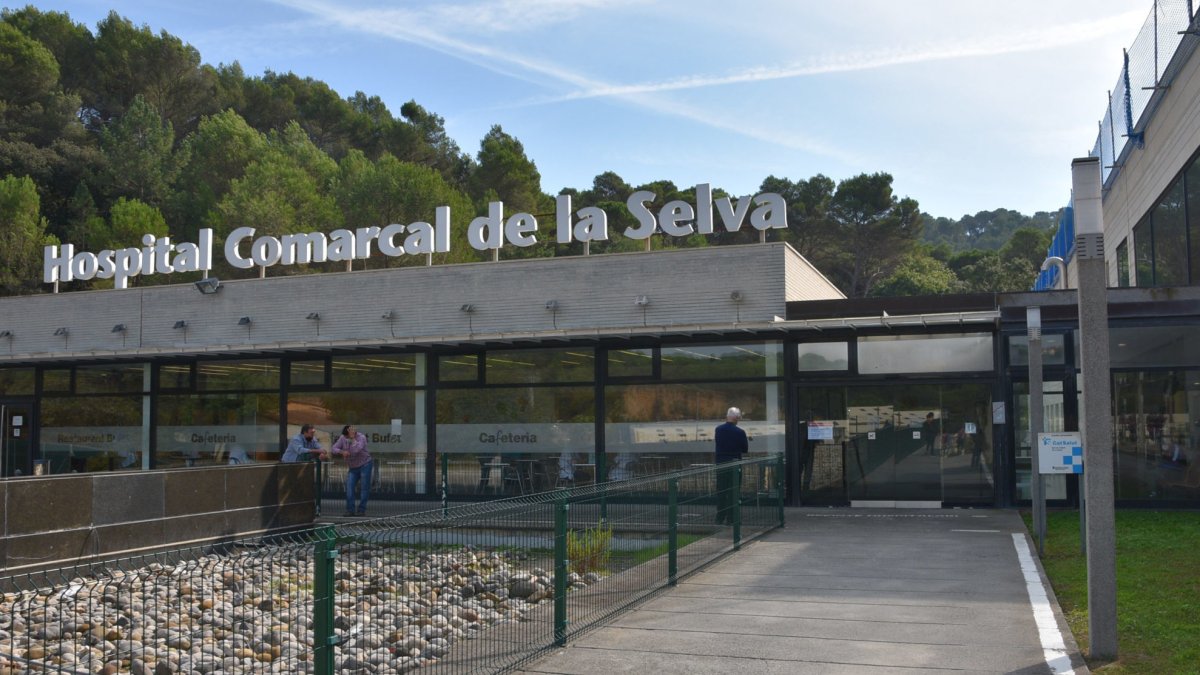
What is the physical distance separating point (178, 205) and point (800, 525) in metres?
43.5

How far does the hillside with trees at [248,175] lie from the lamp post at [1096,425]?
97.7 feet

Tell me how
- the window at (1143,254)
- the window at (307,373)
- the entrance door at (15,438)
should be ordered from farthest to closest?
the entrance door at (15,438), the window at (307,373), the window at (1143,254)

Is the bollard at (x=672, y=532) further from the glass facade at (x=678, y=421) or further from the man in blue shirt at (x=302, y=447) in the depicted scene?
the man in blue shirt at (x=302, y=447)

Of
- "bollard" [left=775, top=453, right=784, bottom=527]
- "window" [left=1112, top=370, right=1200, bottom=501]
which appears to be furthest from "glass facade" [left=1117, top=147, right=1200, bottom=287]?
"bollard" [left=775, top=453, right=784, bottom=527]

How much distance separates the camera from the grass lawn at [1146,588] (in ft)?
23.2

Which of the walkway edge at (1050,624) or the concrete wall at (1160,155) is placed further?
the concrete wall at (1160,155)

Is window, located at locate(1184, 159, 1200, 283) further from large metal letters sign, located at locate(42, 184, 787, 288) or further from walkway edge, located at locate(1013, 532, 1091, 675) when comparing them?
walkway edge, located at locate(1013, 532, 1091, 675)

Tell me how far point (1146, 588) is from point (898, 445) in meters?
7.83

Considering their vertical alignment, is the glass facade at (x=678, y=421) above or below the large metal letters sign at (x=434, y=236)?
below

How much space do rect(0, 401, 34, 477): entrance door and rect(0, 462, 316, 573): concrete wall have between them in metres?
10.7

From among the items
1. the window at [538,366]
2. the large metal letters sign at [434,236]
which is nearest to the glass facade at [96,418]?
the large metal letters sign at [434,236]

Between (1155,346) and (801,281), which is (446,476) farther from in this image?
(1155,346)

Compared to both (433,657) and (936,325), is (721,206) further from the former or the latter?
(433,657)

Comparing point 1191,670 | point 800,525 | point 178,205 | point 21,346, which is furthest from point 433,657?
point 178,205
